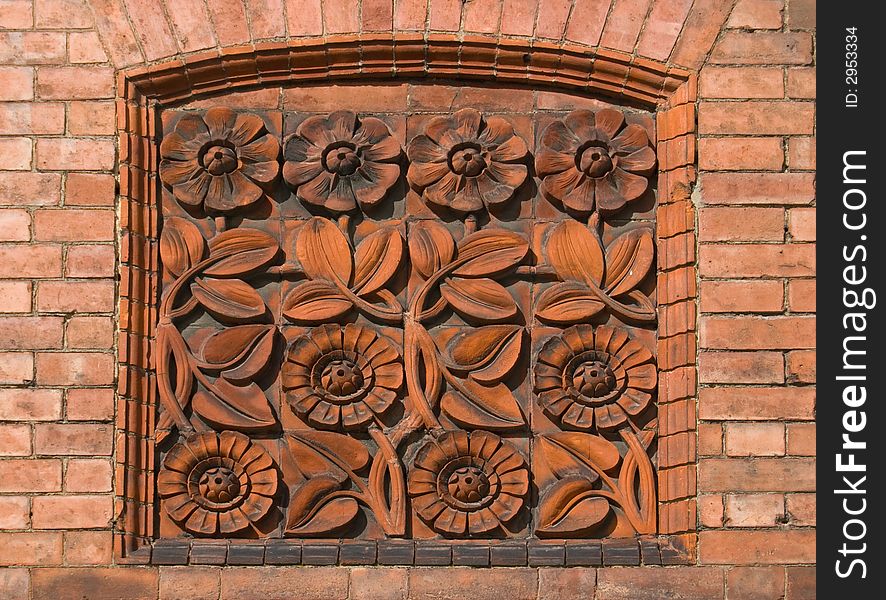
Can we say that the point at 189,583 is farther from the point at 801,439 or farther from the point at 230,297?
the point at 801,439

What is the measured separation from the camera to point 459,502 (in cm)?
551

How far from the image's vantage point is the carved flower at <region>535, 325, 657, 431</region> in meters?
5.56

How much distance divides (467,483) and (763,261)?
4.96ft

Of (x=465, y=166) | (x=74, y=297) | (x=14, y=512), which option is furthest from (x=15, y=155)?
(x=465, y=166)

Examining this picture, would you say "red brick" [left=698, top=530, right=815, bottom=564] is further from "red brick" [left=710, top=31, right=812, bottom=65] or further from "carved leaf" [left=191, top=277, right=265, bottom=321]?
"carved leaf" [left=191, top=277, right=265, bottom=321]

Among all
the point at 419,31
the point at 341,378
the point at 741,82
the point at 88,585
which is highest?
the point at 419,31

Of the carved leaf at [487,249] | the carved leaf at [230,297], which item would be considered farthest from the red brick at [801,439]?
the carved leaf at [230,297]

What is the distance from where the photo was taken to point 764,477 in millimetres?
5395

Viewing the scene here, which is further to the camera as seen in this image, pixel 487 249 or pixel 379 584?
pixel 487 249

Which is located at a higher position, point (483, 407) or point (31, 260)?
point (31, 260)
